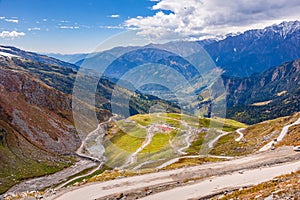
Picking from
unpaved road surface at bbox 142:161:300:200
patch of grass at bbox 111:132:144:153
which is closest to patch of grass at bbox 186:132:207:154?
patch of grass at bbox 111:132:144:153

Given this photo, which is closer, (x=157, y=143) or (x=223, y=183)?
(x=223, y=183)

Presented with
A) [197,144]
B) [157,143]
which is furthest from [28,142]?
[197,144]

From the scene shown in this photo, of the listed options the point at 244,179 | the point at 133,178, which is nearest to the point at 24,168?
the point at 133,178

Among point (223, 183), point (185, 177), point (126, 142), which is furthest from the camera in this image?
point (126, 142)

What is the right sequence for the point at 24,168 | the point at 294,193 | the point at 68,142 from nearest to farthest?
the point at 294,193
the point at 24,168
the point at 68,142

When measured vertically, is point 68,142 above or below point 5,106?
below

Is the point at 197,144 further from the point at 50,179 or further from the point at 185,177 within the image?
the point at 185,177

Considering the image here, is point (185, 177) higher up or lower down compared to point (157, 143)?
higher up

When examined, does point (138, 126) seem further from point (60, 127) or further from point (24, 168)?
point (24, 168)

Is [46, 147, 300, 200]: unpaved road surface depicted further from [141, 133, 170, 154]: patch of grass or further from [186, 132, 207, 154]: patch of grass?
[141, 133, 170, 154]: patch of grass
